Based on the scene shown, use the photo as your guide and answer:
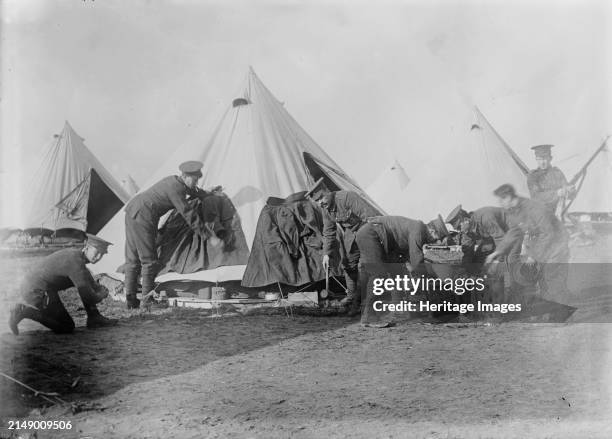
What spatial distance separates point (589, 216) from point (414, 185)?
2272 mm

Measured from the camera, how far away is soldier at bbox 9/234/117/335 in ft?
13.2

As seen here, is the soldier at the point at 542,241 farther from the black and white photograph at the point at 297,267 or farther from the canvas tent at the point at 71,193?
the canvas tent at the point at 71,193

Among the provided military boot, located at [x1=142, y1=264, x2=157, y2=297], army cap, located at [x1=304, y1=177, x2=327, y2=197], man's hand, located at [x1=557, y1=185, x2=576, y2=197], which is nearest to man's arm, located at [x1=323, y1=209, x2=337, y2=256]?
army cap, located at [x1=304, y1=177, x2=327, y2=197]

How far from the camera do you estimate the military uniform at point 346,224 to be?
5145 mm

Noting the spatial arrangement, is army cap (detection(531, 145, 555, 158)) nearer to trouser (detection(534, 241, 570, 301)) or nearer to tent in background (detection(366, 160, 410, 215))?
trouser (detection(534, 241, 570, 301))

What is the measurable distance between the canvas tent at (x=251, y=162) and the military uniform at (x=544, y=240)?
1.56m

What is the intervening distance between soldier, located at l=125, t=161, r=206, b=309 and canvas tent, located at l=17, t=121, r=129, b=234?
785mm

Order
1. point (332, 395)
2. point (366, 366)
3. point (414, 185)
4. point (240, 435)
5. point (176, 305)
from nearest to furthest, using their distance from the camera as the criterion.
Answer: point (240, 435)
point (332, 395)
point (366, 366)
point (176, 305)
point (414, 185)

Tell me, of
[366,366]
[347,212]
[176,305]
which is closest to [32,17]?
[176,305]

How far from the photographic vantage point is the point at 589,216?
512 cm

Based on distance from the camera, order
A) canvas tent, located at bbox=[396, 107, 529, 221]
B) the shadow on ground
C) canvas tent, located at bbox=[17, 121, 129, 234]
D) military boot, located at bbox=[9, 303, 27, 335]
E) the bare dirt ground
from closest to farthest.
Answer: the bare dirt ground → the shadow on ground → military boot, located at bbox=[9, 303, 27, 335] → canvas tent, located at bbox=[396, 107, 529, 221] → canvas tent, located at bbox=[17, 121, 129, 234]

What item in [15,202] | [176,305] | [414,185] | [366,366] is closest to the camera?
[366,366]

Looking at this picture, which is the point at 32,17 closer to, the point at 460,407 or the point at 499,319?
the point at 460,407

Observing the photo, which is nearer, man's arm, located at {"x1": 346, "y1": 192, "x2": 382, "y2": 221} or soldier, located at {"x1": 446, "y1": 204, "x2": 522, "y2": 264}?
soldier, located at {"x1": 446, "y1": 204, "x2": 522, "y2": 264}
